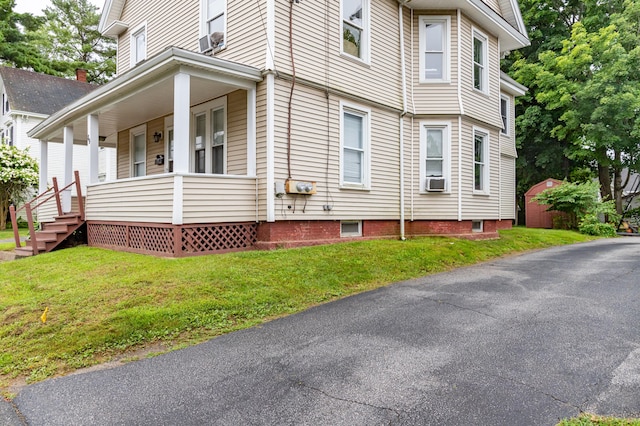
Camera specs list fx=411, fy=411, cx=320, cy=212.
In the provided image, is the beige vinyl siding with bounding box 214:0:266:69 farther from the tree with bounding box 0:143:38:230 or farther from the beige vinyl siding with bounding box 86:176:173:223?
the tree with bounding box 0:143:38:230

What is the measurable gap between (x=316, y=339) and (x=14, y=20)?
38477 mm

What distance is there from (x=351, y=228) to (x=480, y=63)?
7.01 m

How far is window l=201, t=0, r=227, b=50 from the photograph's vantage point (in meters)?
9.29

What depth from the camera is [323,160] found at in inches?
354

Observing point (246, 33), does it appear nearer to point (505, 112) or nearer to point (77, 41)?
point (505, 112)

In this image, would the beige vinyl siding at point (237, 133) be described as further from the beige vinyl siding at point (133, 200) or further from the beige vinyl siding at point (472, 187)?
the beige vinyl siding at point (472, 187)

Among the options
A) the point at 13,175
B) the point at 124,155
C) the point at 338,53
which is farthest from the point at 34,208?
the point at 13,175

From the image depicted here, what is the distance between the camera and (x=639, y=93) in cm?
1789

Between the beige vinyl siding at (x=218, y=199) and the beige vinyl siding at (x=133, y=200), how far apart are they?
13.4 inches

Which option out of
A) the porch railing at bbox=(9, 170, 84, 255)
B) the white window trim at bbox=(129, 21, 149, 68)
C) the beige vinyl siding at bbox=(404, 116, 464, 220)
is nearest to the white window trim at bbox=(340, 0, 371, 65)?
the beige vinyl siding at bbox=(404, 116, 464, 220)

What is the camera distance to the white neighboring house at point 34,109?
2194 cm

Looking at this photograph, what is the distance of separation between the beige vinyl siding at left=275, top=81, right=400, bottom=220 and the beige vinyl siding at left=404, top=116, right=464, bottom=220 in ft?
2.23

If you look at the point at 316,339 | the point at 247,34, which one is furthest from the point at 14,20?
the point at 316,339

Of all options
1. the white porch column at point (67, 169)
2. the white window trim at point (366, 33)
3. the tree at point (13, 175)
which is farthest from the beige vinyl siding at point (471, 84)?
the tree at point (13, 175)
